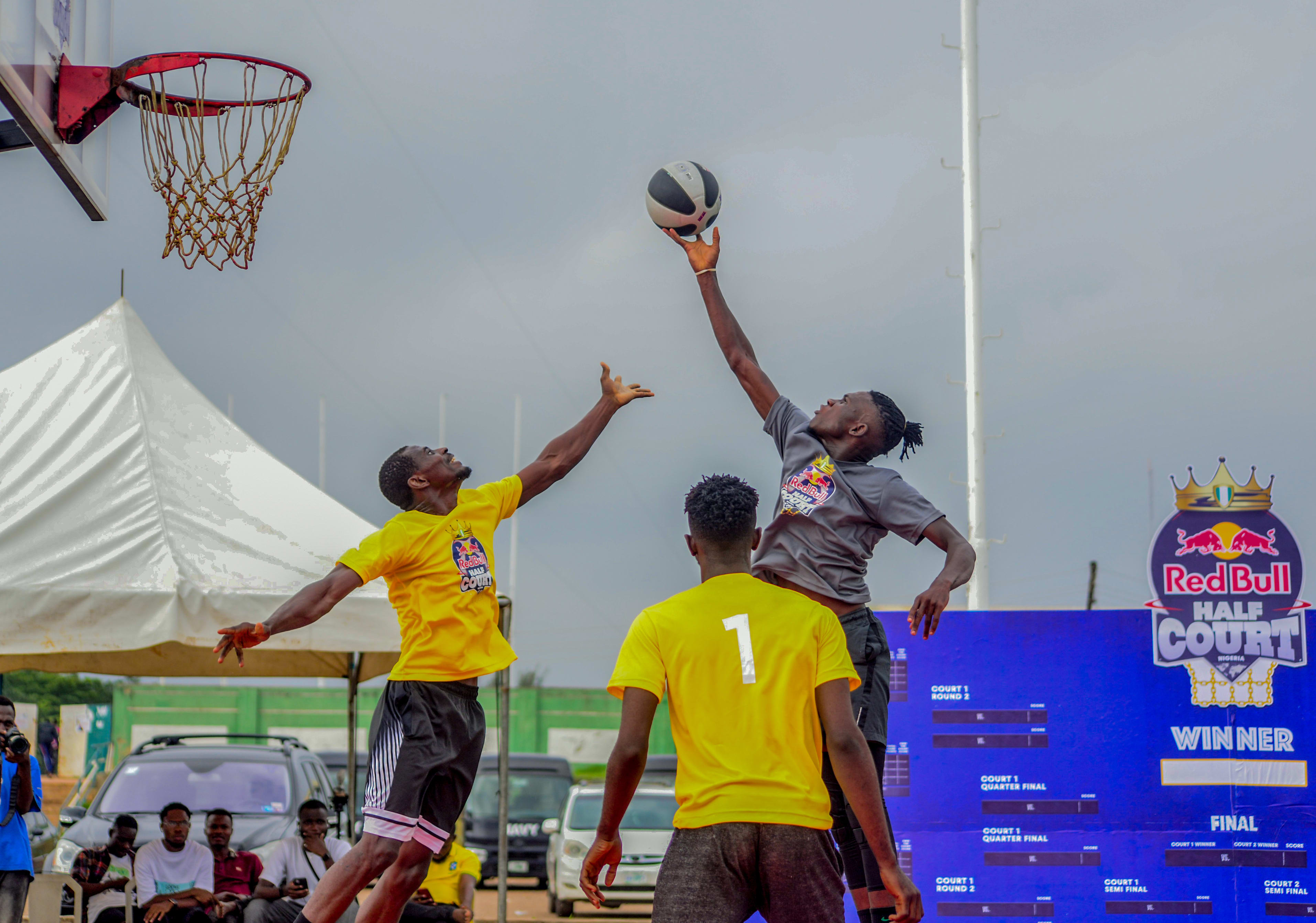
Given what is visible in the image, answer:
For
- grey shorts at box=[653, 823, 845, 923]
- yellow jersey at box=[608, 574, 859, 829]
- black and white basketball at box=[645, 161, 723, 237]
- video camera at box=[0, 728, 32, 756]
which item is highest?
black and white basketball at box=[645, 161, 723, 237]

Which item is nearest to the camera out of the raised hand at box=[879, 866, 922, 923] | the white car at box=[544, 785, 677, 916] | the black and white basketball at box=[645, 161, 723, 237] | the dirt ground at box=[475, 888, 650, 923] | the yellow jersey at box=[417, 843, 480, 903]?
the raised hand at box=[879, 866, 922, 923]

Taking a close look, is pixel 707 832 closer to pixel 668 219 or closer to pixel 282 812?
pixel 668 219

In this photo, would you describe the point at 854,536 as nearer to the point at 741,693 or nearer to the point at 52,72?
the point at 741,693

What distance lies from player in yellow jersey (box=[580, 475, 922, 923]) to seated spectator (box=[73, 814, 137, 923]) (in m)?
6.93

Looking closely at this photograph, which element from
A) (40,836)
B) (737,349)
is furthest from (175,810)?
(737,349)

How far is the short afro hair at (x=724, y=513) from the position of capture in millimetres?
4367

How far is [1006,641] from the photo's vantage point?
35.2 ft

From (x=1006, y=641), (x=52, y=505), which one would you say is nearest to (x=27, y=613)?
(x=52, y=505)

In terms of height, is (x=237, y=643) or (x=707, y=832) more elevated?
(x=237, y=643)

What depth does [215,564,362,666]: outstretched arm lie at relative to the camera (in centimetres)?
535

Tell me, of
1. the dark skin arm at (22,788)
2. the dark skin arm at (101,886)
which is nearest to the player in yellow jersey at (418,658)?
the dark skin arm at (22,788)

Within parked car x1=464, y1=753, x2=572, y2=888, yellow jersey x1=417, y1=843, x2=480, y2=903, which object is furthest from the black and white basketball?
parked car x1=464, y1=753, x2=572, y2=888

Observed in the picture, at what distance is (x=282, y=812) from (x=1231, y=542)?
8153 millimetres

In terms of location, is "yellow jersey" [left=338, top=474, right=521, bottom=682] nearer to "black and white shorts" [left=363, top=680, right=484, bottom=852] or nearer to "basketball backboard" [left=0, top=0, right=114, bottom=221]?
"black and white shorts" [left=363, top=680, right=484, bottom=852]
